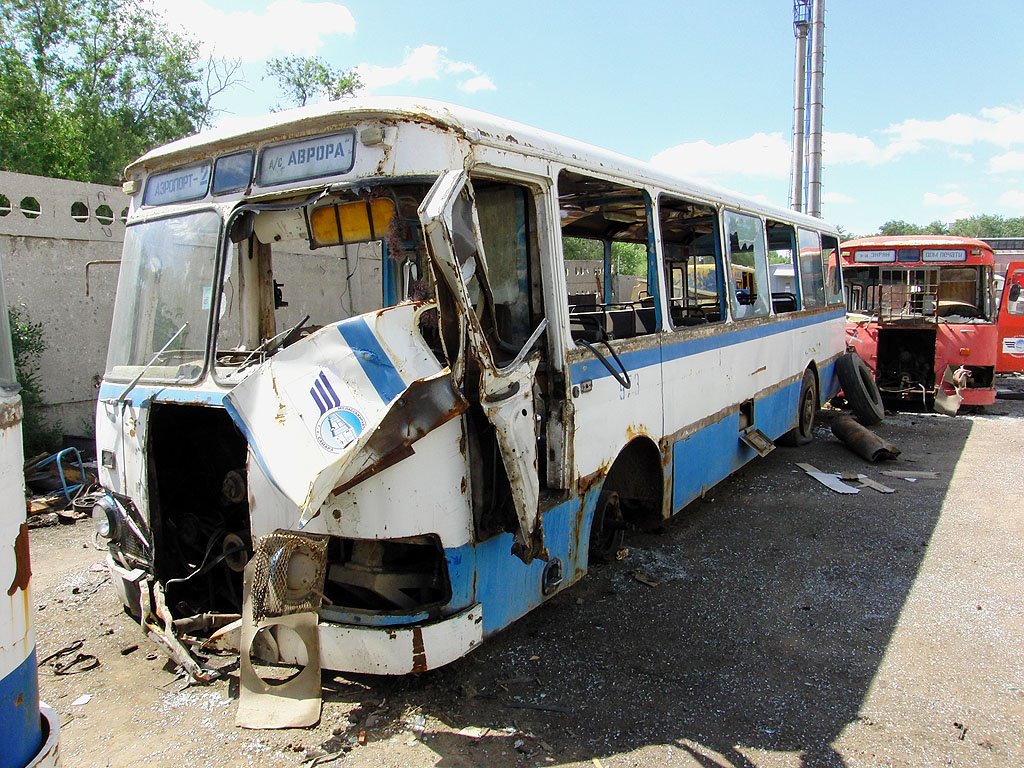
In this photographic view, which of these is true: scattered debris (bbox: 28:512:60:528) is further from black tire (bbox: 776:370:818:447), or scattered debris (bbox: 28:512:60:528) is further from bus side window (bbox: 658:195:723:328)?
black tire (bbox: 776:370:818:447)

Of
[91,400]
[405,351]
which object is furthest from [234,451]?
[91,400]

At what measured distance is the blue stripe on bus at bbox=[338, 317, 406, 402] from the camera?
2836 millimetres

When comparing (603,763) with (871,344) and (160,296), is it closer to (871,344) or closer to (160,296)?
(160,296)

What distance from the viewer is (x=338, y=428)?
2795 millimetres

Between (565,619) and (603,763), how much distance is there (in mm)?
1323

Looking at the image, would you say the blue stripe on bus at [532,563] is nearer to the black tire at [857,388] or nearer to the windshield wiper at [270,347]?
the windshield wiper at [270,347]

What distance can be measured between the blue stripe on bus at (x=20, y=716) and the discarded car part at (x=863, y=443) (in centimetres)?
839

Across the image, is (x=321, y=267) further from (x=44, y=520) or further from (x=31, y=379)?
(x=31, y=379)

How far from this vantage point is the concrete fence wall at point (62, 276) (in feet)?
26.5

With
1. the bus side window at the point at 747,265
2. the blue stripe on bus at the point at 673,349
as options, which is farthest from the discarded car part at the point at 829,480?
the bus side window at the point at 747,265

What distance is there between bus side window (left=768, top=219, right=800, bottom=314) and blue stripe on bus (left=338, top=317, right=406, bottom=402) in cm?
522

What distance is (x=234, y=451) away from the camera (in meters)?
3.91

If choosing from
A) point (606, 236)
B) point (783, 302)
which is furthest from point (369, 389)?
point (783, 302)

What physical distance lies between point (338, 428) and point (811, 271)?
747cm
